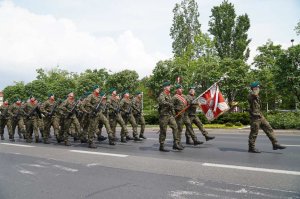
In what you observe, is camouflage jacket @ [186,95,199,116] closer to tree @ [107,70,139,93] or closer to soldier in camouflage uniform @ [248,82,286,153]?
soldier in camouflage uniform @ [248,82,286,153]

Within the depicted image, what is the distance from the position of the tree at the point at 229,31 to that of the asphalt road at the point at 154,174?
34673 millimetres

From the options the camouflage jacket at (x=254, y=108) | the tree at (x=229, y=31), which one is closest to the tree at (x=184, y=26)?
the tree at (x=229, y=31)

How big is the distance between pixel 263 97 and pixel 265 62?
4.07 metres

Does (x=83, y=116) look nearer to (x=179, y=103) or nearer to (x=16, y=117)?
(x=16, y=117)

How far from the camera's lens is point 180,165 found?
8.29m

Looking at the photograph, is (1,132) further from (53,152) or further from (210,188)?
(210,188)

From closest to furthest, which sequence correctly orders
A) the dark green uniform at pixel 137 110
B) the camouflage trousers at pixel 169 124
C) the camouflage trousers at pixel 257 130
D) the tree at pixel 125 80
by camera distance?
1. the camouflage trousers at pixel 257 130
2. the camouflage trousers at pixel 169 124
3. the dark green uniform at pixel 137 110
4. the tree at pixel 125 80

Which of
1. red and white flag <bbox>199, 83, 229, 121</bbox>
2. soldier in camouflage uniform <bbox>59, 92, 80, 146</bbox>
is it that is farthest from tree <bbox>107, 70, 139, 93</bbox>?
red and white flag <bbox>199, 83, 229, 121</bbox>

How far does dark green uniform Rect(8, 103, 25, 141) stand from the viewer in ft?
53.7

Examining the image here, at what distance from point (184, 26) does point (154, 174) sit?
42970 millimetres

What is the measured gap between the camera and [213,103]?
13.2 metres

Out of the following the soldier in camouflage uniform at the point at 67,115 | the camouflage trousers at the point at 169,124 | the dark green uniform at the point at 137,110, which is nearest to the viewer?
the camouflage trousers at the point at 169,124

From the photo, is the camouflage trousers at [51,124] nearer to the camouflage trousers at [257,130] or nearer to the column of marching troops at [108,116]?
the column of marching troops at [108,116]

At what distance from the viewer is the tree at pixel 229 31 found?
4409 centimetres
